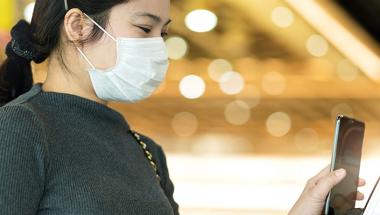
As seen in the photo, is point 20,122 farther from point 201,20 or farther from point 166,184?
point 201,20

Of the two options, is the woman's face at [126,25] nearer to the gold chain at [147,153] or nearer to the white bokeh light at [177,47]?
the gold chain at [147,153]

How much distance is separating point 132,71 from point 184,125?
1964 mm

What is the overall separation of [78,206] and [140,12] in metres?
0.38

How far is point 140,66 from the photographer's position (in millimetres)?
1540

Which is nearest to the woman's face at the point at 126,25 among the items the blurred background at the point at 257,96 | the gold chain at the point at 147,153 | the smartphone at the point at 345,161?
the gold chain at the point at 147,153

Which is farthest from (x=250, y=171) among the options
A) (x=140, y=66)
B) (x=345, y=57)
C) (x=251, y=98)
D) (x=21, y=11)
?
(x=140, y=66)

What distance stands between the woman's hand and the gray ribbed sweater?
277mm

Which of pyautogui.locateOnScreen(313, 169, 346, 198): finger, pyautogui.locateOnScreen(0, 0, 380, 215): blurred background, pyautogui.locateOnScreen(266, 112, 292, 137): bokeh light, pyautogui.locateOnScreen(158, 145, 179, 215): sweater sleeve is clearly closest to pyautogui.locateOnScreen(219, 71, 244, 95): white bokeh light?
pyautogui.locateOnScreen(0, 0, 380, 215): blurred background

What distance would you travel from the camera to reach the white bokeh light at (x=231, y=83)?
343 cm

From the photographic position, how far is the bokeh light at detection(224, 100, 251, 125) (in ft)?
11.3

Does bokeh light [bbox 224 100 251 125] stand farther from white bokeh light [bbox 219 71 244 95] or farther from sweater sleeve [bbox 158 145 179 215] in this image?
sweater sleeve [bbox 158 145 179 215]

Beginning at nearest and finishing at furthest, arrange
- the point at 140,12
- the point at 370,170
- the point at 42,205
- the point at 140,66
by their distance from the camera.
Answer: the point at 42,205 < the point at 140,12 < the point at 140,66 < the point at 370,170

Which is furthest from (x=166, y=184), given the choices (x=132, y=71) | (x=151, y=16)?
(x=151, y=16)

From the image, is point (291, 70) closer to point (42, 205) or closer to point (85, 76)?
point (85, 76)
